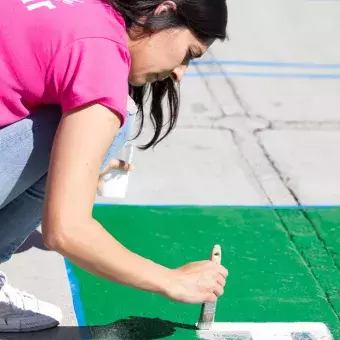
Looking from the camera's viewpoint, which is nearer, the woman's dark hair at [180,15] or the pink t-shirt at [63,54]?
the pink t-shirt at [63,54]

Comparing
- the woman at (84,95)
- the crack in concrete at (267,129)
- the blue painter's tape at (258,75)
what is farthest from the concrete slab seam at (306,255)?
the blue painter's tape at (258,75)

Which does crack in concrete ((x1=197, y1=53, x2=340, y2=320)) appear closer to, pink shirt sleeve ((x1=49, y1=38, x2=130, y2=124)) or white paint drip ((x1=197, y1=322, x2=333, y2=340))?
white paint drip ((x1=197, y1=322, x2=333, y2=340))

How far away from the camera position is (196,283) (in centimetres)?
234

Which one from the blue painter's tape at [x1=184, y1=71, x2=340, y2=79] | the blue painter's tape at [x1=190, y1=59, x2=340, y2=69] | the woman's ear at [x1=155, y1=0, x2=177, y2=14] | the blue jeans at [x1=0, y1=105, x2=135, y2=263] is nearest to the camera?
the woman's ear at [x1=155, y1=0, x2=177, y2=14]

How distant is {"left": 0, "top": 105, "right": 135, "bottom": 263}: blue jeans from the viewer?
2.44m

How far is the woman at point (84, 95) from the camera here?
211 cm

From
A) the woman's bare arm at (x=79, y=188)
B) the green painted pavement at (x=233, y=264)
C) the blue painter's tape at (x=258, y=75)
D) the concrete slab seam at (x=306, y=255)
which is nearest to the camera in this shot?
the woman's bare arm at (x=79, y=188)

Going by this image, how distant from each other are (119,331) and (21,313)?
342 millimetres

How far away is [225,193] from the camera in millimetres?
3867

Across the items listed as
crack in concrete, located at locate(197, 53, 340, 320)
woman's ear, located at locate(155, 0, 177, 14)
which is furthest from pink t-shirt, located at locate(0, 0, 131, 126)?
crack in concrete, located at locate(197, 53, 340, 320)

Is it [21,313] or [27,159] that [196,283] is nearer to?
[27,159]

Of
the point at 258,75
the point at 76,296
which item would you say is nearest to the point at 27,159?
the point at 76,296

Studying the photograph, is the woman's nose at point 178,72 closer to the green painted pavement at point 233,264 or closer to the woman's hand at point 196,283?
the woman's hand at point 196,283

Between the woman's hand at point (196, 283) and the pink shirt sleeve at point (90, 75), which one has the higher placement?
the pink shirt sleeve at point (90, 75)
